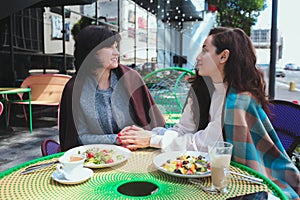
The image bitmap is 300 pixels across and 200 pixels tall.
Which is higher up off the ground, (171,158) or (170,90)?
(170,90)

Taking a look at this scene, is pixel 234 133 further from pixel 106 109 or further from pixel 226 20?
pixel 226 20

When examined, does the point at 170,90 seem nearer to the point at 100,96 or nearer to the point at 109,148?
the point at 100,96

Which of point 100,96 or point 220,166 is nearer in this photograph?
point 220,166

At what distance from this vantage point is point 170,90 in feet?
10.9

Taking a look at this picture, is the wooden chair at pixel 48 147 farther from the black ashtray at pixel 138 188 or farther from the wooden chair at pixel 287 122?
the wooden chair at pixel 287 122

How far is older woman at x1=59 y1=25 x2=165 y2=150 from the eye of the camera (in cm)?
159

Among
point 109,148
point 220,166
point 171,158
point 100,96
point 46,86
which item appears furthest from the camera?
point 46,86

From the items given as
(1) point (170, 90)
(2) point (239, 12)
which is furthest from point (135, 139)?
(2) point (239, 12)

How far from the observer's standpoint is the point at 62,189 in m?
0.95

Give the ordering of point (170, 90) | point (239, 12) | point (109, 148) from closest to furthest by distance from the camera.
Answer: point (109, 148)
point (170, 90)
point (239, 12)

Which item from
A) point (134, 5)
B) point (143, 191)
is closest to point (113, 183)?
point (143, 191)

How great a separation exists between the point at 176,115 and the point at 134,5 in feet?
26.2

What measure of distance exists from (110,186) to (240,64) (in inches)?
33.6

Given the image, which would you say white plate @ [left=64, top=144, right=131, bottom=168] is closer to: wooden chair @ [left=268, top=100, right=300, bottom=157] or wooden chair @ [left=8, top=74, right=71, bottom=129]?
wooden chair @ [left=268, top=100, right=300, bottom=157]
